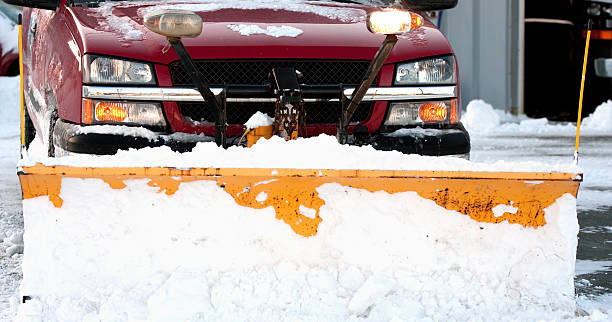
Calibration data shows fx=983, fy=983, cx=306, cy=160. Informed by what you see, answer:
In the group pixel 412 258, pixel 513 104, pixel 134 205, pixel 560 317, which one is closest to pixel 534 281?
pixel 560 317

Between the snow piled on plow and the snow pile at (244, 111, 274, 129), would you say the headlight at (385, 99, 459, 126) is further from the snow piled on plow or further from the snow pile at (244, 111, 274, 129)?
the snow piled on plow

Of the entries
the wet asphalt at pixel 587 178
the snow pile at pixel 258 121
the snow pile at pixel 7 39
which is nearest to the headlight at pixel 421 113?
the snow pile at pixel 258 121

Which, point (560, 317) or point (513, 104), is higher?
point (513, 104)

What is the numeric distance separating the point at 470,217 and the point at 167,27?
1358mm

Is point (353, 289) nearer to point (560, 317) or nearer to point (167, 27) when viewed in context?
point (560, 317)

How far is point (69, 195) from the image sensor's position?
11.1ft

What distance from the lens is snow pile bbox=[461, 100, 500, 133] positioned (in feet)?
43.5

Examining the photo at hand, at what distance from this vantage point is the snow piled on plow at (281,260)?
10.9 ft

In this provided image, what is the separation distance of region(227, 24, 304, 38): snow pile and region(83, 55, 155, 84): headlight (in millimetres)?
460

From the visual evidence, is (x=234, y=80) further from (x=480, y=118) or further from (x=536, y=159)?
(x=480, y=118)

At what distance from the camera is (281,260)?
3.40 meters

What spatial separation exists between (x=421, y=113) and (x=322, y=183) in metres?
1.35

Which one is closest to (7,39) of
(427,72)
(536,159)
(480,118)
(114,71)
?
(480,118)

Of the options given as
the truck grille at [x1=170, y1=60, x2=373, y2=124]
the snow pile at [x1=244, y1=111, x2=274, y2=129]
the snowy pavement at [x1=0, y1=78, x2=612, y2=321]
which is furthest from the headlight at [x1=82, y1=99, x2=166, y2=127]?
the snowy pavement at [x1=0, y1=78, x2=612, y2=321]
